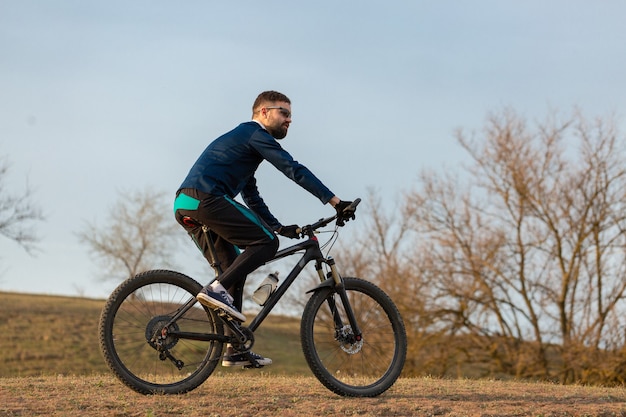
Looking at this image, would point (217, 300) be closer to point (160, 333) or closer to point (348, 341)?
point (160, 333)

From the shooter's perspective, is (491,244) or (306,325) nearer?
(306,325)

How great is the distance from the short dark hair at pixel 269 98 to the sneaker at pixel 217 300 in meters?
1.53

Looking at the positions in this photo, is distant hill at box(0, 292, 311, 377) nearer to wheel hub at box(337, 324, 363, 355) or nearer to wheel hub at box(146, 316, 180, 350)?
wheel hub at box(337, 324, 363, 355)

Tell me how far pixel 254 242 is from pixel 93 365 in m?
22.0

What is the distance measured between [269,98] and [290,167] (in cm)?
71

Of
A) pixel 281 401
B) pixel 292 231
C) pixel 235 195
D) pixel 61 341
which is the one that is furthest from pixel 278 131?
pixel 61 341

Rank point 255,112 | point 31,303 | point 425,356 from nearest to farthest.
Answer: point 255,112
point 425,356
point 31,303

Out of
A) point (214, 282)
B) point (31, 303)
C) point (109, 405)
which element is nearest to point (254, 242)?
point (214, 282)

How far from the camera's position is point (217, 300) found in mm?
5707

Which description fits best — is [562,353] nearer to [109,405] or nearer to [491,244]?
[491,244]

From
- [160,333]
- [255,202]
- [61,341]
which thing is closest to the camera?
[160,333]

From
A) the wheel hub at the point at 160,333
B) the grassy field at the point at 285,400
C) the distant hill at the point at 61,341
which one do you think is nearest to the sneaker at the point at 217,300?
the wheel hub at the point at 160,333

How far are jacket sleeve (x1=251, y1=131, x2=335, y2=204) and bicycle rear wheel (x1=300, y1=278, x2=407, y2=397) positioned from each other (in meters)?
1.01

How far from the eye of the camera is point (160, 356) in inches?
229
